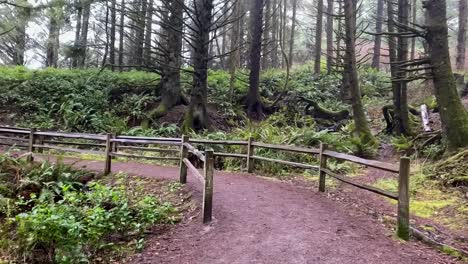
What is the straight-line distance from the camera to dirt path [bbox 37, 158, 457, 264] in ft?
15.2

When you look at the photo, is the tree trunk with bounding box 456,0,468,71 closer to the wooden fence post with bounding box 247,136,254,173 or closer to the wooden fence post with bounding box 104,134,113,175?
the wooden fence post with bounding box 247,136,254,173

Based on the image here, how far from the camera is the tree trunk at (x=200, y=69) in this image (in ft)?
45.6

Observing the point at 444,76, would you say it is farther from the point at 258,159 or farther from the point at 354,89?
the point at 258,159

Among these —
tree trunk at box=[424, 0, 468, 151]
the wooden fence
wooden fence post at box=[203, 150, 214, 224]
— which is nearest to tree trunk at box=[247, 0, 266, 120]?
the wooden fence

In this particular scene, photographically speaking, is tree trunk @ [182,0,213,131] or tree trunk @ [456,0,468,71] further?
tree trunk @ [456,0,468,71]

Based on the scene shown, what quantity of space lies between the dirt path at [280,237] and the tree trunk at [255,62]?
10.3m

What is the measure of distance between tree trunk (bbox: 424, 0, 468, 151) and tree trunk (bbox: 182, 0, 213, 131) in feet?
Answer: 23.5

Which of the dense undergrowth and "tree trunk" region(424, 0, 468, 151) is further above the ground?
"tree trunk" region(424, 0, 468, 151)

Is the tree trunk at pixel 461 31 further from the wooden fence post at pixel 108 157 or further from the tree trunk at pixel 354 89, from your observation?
the wooden fence post at pixel 108 157

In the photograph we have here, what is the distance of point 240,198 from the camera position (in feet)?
24.2

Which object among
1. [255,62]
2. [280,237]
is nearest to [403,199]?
[280,237]

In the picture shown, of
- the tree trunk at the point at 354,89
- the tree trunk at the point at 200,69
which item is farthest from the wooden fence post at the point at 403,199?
the tree trunk at the point at 200,69

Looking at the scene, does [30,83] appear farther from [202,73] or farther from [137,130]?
[202,73]

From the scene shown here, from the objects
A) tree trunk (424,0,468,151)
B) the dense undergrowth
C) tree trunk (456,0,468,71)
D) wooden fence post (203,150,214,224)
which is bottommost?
the dense undergrowth
